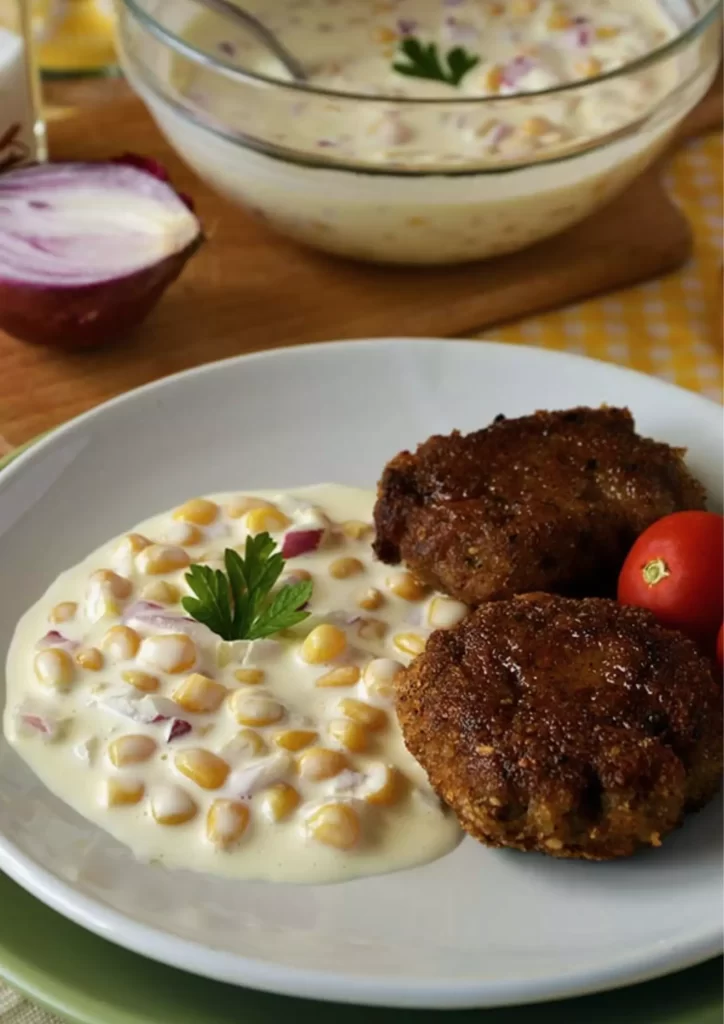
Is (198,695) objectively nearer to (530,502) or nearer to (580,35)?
(530,502)

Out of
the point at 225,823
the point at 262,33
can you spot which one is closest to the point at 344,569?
the point at 225,823

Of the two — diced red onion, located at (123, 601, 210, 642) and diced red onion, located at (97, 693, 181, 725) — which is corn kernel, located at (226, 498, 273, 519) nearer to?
diced red onion, located at (123, 601, 210, 642)

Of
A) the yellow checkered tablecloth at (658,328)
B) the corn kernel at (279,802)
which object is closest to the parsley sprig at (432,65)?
the yellow checkered tablecloth at (658,328)

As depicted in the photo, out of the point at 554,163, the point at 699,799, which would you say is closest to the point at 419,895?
the point at 699,799

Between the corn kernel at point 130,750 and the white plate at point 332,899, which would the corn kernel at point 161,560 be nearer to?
the white plate at point 332,899

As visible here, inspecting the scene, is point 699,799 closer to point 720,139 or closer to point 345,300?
point 345,300

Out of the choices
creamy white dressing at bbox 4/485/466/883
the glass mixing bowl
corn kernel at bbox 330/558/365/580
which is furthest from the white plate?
the glass mixing bowl
